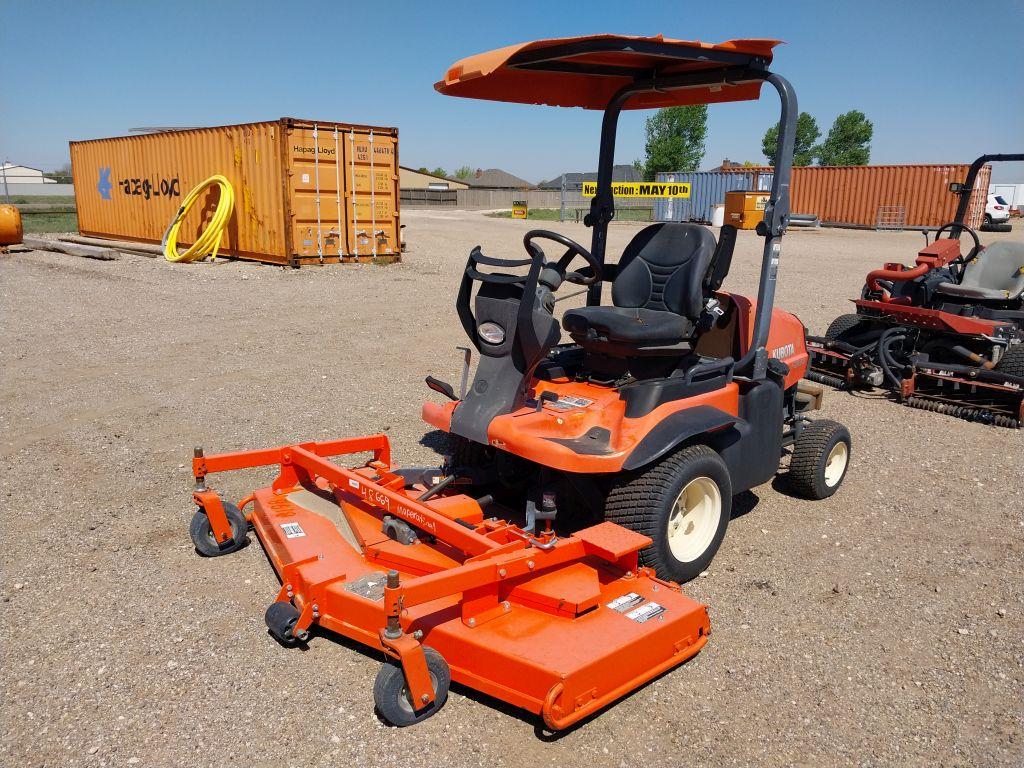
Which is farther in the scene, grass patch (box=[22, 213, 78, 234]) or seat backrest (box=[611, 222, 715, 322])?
grass patch (box=[22, 213, 78, 234])

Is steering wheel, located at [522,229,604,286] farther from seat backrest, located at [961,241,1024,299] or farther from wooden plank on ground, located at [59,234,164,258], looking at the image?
wooden plank on ground, located at [59,234,164,258]

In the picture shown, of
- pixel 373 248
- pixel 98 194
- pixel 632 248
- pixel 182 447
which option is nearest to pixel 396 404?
pixel 182 447

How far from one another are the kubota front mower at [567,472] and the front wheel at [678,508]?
0.01 m

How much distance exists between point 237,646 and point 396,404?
11.8 feet

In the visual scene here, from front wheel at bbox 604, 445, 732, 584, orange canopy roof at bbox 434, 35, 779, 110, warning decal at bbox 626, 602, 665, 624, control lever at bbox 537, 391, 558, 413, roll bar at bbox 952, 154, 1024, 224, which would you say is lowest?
warning decal at bbox 626, 602, 665, 624

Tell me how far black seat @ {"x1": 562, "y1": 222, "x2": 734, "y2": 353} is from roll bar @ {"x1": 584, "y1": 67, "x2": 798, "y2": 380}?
0.77 feet

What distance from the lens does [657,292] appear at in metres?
4.50

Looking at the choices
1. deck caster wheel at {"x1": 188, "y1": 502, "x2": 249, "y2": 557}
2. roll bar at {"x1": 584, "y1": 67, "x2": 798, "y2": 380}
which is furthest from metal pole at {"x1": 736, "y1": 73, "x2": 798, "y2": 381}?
deck caster wheel at {"x1": 188, "y1": 502, "x2": 249, "y2": 557}

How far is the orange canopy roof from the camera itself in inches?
139

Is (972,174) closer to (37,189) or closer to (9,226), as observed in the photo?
(9,226)

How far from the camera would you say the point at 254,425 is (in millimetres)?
6227

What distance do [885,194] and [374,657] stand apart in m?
35.4

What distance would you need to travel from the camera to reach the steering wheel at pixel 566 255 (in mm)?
3814

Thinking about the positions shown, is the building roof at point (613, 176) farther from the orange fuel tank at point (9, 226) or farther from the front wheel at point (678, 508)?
the orange fuel tank at point (9, 226)
